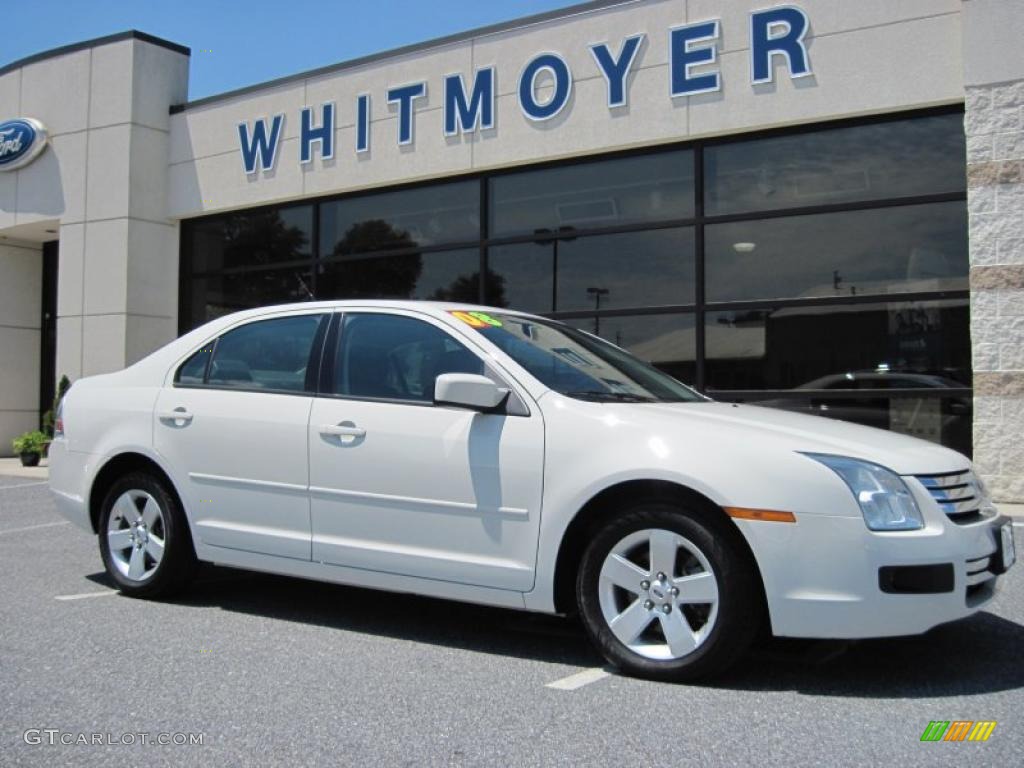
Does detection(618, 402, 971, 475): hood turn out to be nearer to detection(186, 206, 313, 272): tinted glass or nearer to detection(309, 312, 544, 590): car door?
detection(309, 312, 544, 590): car door


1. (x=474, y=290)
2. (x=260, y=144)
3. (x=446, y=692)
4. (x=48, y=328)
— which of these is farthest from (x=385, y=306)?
(x=48, y=328)

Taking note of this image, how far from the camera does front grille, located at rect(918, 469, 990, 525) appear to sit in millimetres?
3719

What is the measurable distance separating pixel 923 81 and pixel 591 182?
3865 millimetres

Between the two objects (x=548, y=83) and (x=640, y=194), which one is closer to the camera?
(x=640, y=194)

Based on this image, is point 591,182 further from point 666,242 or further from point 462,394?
point 462,394

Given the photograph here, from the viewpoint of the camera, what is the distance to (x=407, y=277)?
1355cm

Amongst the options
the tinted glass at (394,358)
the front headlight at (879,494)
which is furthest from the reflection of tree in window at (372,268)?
the front headlight at (879,494)

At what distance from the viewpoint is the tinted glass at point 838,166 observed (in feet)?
32.9

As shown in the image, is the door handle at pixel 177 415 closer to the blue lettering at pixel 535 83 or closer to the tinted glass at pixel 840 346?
the tinted glass at pixel 840 346

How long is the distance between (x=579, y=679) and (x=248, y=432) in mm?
2124

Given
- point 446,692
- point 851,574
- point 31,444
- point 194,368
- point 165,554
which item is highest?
point 194,368

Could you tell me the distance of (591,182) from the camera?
39.3 feet

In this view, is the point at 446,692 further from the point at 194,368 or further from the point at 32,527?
the point at 32,527

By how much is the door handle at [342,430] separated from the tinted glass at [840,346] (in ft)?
23.0
